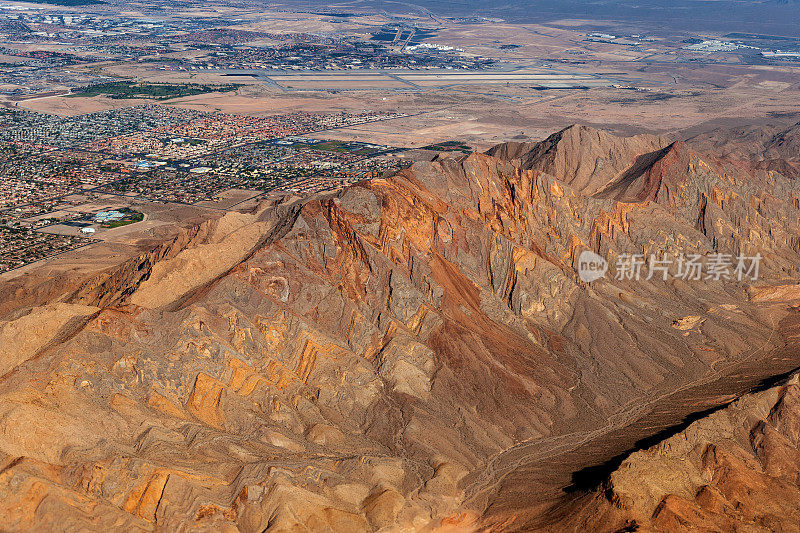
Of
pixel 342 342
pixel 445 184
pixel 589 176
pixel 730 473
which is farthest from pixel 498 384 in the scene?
pixel 589 176

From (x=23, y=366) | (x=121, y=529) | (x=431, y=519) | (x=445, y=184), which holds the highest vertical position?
(x=445, y=184)

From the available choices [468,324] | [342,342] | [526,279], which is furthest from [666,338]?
[342,342]

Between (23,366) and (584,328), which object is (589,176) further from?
(23,366)

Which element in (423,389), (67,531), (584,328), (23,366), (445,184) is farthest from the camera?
(445,184)

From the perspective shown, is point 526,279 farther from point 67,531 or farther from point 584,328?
point 67,531

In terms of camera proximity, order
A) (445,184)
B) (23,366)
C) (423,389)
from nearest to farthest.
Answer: (23,366)
(423,389)
(445,184)

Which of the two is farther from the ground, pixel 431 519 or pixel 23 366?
pixel 23 366

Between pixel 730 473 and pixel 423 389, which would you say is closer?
pixel 730 473
